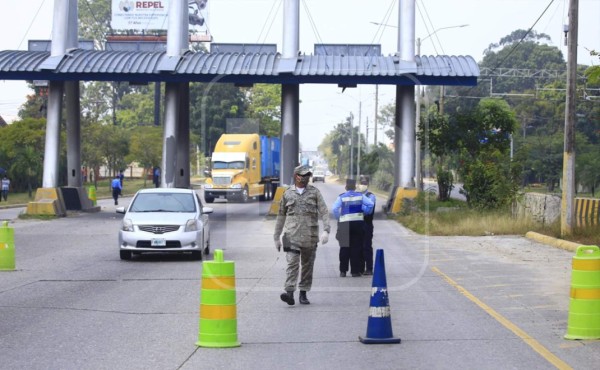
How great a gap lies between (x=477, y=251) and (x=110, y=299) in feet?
41.5

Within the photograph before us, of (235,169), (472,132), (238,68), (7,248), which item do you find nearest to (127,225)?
(7,248)

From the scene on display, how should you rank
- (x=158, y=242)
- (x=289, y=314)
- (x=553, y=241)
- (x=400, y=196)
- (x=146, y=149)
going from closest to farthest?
(x=289, y=314) → (x=158, y=242) → (x=553, y=241) → (x=400, y=196) → (x=146, y=149)

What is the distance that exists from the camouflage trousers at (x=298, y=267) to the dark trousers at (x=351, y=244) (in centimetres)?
419

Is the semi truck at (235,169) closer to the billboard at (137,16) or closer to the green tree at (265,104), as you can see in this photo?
the billboard at (137,16)

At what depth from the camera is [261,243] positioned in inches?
1135

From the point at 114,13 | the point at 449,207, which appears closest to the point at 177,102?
the point at 449,207

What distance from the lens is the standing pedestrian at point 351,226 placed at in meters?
19.0

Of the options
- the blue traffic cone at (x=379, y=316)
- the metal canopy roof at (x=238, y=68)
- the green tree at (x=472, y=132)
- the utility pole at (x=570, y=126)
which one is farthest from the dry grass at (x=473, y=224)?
the blue traffic cone at (x=379, y=316)

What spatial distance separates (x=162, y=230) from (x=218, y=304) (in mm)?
11630

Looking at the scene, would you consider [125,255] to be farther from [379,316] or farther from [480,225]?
[480,225]

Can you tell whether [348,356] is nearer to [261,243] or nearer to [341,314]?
[341,314]

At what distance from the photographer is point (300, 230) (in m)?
14.7

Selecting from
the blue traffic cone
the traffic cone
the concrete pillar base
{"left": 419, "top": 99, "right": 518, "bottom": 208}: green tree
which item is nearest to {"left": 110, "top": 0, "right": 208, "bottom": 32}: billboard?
{"left": 419, "top": 99, "right": 518, "bottom": 208}: green tree

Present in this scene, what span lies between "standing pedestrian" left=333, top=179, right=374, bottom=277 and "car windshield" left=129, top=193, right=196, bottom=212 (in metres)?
5.42
